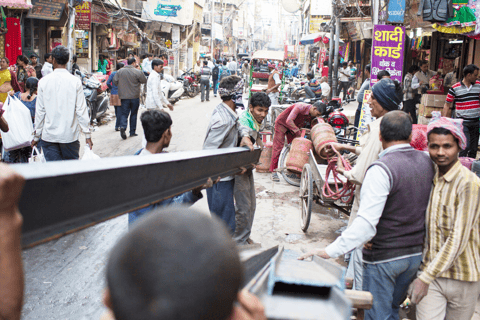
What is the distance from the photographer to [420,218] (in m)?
2.71

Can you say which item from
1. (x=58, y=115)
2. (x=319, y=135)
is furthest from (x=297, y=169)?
(x=58, y=115)

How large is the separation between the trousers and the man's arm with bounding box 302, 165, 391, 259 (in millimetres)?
2118

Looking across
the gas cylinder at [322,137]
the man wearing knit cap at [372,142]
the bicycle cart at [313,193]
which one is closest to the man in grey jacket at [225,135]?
the man wearing knit cap at [372,142]

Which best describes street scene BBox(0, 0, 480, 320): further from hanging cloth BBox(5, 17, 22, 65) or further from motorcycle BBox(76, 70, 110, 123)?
hanging cloth BBox(5, 17, 22, 65)

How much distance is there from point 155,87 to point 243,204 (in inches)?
256

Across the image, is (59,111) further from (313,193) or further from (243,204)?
(313,193)

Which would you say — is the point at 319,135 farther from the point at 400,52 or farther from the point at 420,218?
the point at 420,218

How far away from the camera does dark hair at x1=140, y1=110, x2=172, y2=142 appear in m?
3.01

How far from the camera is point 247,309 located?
0.90 metres

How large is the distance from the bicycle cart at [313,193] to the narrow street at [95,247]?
34 centimetres

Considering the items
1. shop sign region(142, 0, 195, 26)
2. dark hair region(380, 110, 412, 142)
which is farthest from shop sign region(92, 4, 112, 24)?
dark hair region(380, 110, 412, 142)

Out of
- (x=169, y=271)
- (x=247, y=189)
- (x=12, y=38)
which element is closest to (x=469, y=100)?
(x=247, y=189)

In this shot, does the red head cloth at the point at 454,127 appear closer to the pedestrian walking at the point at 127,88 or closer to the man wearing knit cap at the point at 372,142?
the man wearing knit cap at the point at 372,142

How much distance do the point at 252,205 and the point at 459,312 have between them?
2.49m
